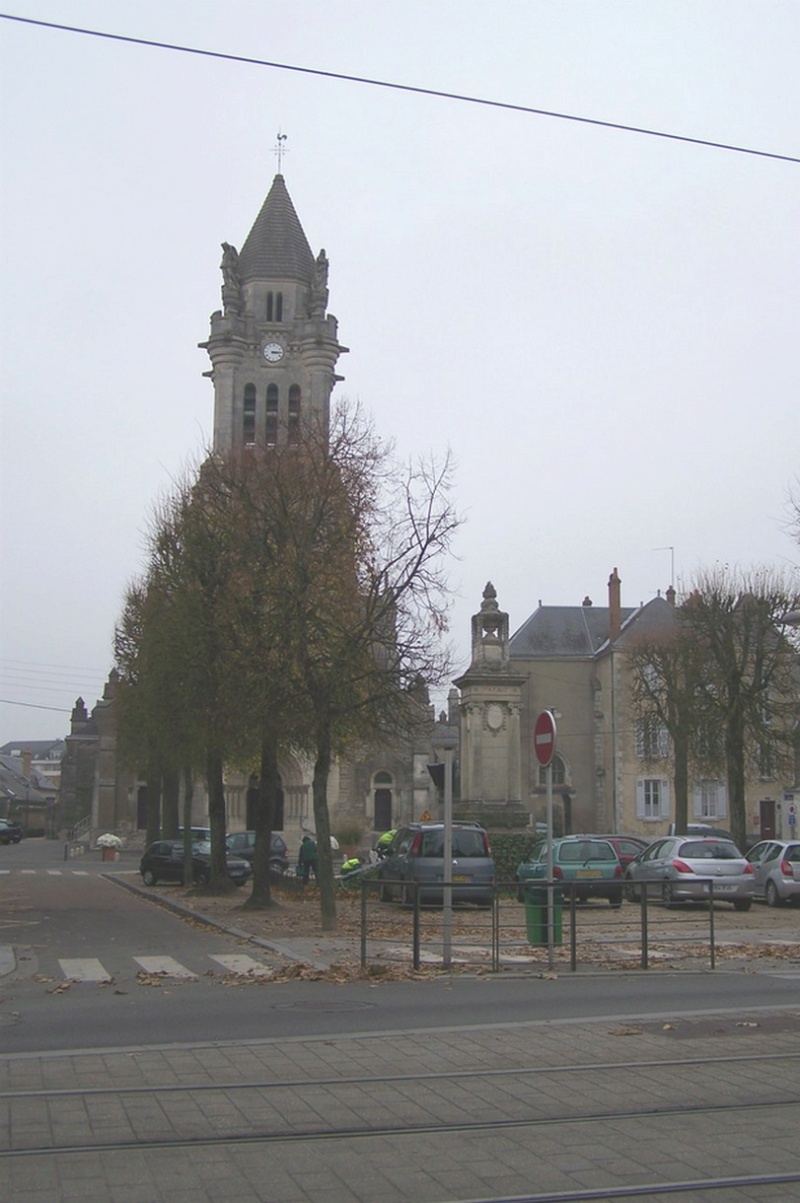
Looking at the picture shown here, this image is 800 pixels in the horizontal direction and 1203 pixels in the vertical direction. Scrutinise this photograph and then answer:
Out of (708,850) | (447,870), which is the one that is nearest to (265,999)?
(447,870)

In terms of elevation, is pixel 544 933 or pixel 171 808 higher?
pixel 171 808

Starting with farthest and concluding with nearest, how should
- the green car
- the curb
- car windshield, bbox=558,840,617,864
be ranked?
car windshield, bbox=558,840,617,864 → the green car → the curb

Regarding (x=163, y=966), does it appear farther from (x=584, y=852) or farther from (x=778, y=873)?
(x=778, y=873)

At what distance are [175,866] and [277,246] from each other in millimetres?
62583

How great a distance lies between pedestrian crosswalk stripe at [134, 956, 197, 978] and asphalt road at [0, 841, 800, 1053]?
4cm

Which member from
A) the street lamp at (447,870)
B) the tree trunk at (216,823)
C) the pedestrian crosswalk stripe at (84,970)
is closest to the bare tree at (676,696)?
the tree trunk at (216,823)

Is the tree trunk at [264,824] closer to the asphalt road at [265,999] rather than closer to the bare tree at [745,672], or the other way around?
the asphalt road at [265,999]

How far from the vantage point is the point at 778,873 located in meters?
27.6

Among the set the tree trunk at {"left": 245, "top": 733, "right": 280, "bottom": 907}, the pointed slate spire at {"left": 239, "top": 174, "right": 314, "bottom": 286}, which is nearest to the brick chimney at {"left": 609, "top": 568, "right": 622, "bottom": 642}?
the pointed slate spire at {"left": 239, "top": 174, "right": 314, "bottom": 286}

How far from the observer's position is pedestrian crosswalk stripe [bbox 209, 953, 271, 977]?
51.4 feet

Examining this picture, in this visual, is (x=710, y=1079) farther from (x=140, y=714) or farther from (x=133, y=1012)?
(x=140, y=714)

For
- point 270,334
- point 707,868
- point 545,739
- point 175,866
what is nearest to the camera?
point 545,739

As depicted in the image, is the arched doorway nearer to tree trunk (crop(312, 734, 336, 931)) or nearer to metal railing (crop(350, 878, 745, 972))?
tree trunk (crop(312, 734, 336, 931))

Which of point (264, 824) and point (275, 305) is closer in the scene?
point (264, 824)
